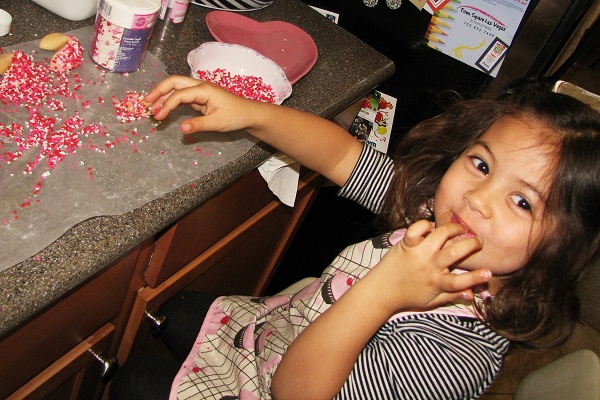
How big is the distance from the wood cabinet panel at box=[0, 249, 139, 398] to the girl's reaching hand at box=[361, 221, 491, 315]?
38 centimetres

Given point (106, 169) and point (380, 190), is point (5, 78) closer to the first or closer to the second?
point (106, 169)

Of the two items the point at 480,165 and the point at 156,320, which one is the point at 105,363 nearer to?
the point at 156,320

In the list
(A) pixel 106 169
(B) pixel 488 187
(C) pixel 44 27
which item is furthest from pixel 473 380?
(C) pixel 44 27

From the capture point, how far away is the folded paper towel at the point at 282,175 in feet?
3.53

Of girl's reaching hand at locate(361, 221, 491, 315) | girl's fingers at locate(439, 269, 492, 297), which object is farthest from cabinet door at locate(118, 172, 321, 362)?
girl's fingers at locate(439, 269, 492, 297)

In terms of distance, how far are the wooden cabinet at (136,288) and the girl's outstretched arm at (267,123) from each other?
12 centimetres

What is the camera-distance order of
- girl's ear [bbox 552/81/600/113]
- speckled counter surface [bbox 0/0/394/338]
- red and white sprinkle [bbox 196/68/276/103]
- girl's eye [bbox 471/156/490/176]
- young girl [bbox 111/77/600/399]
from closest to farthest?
speckled counter surface [bbox 0/0/394/338] < young girl [bbox 111/77/600/399] < girl's eye [bbox 471/156/490/176] < red and white sprinkle [bbox 196/68/276/103] < girl's ear [bbox 552/81/600/113]

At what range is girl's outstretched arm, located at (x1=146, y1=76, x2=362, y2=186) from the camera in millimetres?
868

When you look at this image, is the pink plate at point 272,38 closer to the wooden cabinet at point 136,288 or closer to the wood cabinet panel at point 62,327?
the wooden cabinet at point 136,288

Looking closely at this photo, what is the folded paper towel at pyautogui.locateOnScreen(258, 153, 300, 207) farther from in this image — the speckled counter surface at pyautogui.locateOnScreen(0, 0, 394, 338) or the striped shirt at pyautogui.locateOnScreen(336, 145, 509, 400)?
the striped shirt at pyautogui.locateOnScreen(336, 145, 509, 400)

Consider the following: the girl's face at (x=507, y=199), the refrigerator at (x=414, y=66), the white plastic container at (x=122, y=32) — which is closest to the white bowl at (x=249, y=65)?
the white plastic container at (x=122, y=32)

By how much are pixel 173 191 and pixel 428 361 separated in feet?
1.47

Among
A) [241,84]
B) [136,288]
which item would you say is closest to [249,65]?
[241,84]

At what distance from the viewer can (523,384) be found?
3.72 ft
